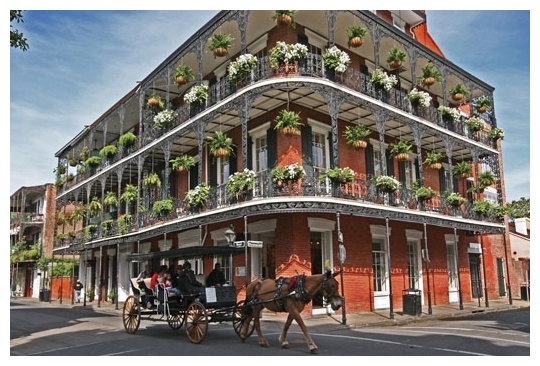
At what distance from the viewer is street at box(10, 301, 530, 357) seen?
8766mm

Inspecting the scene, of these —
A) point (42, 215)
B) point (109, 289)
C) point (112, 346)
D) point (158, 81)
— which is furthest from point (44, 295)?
point (112, 346)

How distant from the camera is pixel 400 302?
18.2m

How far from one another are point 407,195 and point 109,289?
1822 centimetres

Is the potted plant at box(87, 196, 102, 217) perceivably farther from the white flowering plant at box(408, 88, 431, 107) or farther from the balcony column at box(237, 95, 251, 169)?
the white flowering plant at box(408, 88, 431, 107)

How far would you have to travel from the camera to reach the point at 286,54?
1486 cm

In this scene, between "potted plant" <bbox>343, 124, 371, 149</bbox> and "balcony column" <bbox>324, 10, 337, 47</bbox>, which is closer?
"balcony column" <bbox>324, 10, 337, 47</bbox>

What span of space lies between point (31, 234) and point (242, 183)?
119ft

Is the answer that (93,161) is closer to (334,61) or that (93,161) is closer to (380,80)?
(334,61)

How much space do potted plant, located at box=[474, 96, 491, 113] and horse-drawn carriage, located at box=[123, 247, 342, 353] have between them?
1625 centimetres

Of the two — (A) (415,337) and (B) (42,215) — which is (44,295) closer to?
(B) (42,215)

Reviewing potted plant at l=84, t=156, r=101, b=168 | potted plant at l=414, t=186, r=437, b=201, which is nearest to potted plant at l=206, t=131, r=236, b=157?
potted plant at l=414, t=186, r=437, b=201

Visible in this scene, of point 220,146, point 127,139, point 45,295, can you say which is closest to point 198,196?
point 220,146

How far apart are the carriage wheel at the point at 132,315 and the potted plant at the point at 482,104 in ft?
58.5

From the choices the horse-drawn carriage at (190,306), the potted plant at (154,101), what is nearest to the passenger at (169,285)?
the horse-drawn carriage at (190,306)
